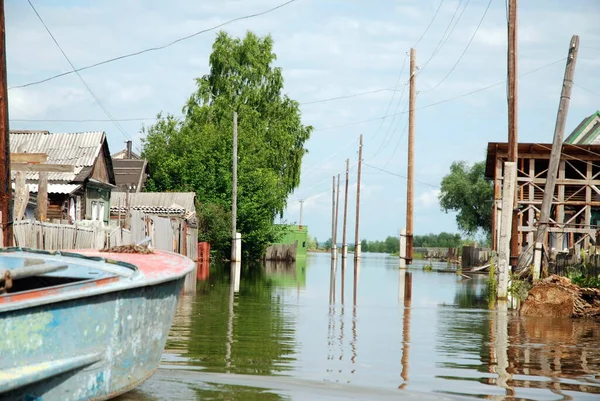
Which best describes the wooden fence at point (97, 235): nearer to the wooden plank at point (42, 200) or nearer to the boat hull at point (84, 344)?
the wooden plank at point (42, 200)

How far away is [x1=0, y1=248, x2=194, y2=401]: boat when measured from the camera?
6141 mm

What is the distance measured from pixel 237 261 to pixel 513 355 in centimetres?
3040

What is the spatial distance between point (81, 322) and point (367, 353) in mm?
5482

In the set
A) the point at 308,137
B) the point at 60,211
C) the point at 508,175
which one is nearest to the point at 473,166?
the point at 308,137

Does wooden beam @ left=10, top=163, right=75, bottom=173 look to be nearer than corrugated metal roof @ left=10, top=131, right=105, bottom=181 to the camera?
Yes

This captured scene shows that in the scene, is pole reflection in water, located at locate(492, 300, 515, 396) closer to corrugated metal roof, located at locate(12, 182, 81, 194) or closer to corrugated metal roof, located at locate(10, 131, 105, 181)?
corrugated metal roof, located at locate(12, 182, 81, 194)

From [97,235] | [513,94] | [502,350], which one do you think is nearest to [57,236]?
[97,235]

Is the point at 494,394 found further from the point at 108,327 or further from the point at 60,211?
the point at 60,211

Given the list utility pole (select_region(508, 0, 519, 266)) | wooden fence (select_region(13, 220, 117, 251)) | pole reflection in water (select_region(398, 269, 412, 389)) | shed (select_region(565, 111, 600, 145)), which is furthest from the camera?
shed (select_region(565, 111, 600, 145))

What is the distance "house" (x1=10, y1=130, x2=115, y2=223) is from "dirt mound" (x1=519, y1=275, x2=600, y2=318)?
18.7 meters

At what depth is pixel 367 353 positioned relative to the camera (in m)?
11.4

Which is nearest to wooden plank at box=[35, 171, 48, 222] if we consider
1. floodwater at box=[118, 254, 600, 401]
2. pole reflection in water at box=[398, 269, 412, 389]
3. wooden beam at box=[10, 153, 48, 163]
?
wooden beam at box=[10, 153, 48, 163]

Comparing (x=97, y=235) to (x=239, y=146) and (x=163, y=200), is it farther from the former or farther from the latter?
(x=239, y=146)

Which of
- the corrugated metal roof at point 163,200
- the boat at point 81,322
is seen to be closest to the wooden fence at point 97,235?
the corrugated metal roof at point 163,200
